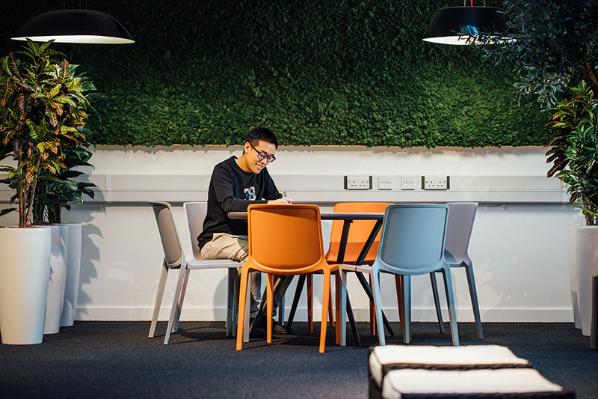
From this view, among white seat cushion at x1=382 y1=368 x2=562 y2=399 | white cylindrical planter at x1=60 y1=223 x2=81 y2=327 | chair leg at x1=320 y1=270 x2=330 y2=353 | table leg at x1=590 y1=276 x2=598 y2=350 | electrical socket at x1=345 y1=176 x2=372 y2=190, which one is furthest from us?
electrical socket at x1=345 y1=176 x2=372 y2=190

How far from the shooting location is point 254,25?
8.17 metres

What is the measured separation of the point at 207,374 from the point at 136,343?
143cm

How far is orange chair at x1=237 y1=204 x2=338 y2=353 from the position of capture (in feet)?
20.3

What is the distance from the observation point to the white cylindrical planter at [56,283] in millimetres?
7191

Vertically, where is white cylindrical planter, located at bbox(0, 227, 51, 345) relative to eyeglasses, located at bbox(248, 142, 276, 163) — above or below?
below

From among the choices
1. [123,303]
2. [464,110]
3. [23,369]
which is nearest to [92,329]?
[123,303]

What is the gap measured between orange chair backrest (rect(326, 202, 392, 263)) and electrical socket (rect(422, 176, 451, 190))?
752mm

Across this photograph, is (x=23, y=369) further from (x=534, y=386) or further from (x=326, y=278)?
(x=534, y=386)

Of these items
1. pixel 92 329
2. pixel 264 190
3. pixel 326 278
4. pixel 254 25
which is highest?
pixel 254 25

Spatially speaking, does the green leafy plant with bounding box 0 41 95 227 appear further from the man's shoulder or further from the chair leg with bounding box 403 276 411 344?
the chair leg with bounding box 403 276 411 344

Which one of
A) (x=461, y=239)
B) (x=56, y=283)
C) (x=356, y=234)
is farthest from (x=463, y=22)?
(x=56, y=283)

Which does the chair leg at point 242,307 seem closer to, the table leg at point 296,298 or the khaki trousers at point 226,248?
the khaki trousers at point 226,248

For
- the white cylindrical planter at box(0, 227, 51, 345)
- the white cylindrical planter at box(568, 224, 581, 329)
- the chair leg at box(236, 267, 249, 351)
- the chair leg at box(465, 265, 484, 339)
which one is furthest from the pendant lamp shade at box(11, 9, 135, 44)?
the white cylindrical planter at box(568, 224, 581, 329)

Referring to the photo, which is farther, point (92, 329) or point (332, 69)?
point (332, 69)
